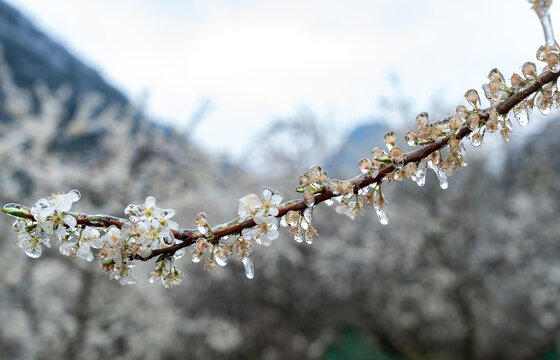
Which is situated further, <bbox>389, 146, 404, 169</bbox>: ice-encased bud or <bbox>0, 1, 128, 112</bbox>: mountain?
<bbox>0, 1, 128, 112</bbox>: mountain

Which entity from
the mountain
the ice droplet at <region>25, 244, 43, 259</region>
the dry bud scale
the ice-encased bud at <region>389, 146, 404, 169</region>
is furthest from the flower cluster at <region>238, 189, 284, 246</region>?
the mountain

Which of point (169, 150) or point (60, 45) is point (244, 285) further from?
point (60, 45)

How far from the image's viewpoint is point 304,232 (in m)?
0.72

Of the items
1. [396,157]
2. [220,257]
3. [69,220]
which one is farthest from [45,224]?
[396,157]

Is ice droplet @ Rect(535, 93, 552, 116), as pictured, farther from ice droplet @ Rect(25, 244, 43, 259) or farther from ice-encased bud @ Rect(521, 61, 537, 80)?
ice droplet @ Rect(25, 244, 43, 259)

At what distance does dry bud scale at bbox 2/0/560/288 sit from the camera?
2.05 feet

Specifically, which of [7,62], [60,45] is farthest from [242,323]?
[60,45]

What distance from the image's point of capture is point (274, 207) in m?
0.65

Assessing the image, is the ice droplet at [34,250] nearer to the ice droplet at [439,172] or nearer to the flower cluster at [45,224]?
the flower cluster at [45,224]

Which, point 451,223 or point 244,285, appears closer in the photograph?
point 451,223

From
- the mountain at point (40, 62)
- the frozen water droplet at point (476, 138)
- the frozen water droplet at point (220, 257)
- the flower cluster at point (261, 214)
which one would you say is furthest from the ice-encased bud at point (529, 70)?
the mountain at point (40, 62)

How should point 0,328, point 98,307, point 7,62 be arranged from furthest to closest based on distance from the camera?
point 7,62
point 98,307
point 0,328

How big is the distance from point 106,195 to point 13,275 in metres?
1.57

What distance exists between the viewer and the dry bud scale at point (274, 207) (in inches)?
24.6
